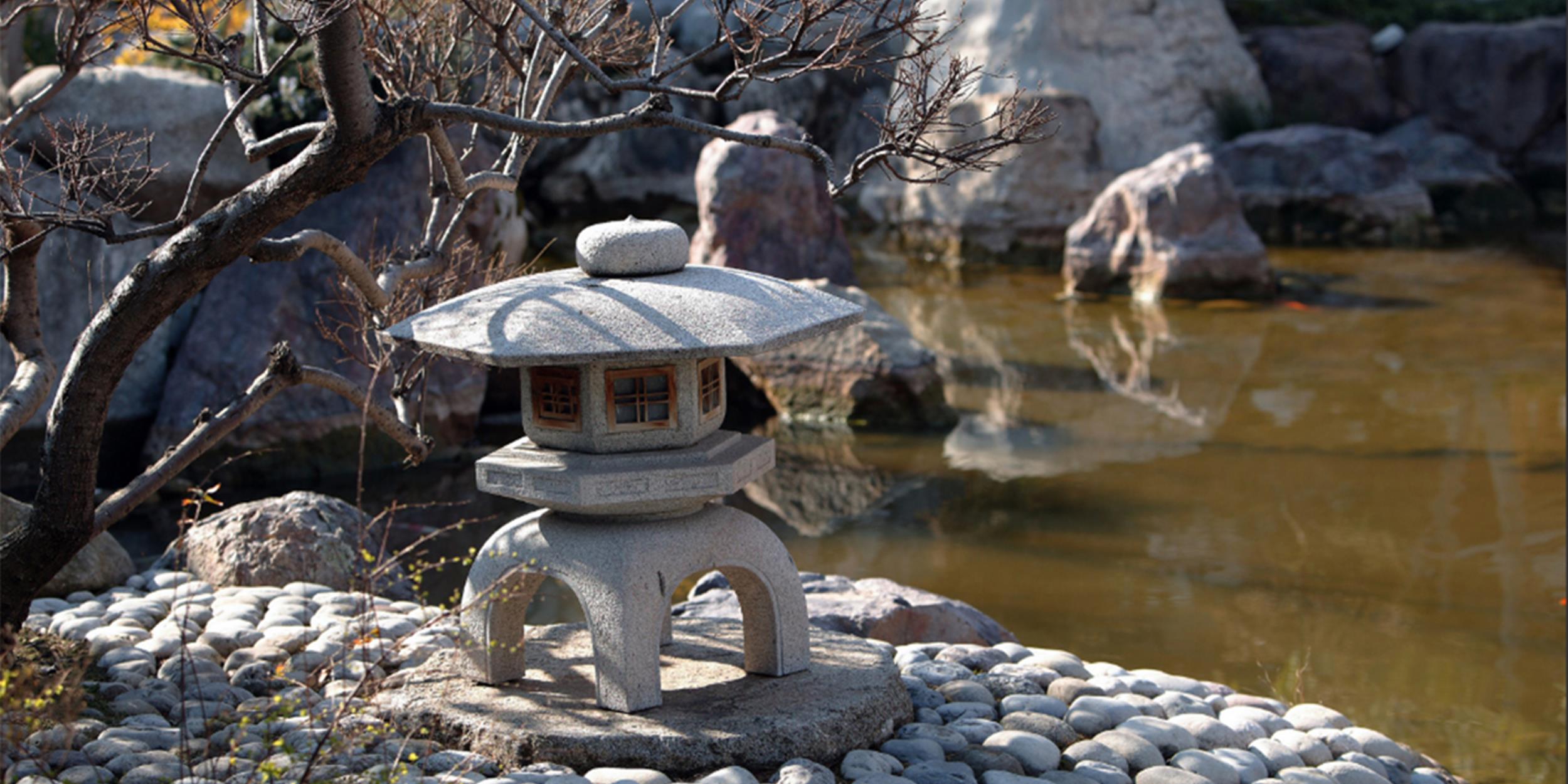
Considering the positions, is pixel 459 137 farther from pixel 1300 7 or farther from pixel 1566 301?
pixel 1300 7

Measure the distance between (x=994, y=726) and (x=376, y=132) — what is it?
7.94 ft

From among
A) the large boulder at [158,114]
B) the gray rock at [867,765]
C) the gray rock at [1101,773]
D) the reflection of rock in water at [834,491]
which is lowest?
the gray rock at [1101,773]

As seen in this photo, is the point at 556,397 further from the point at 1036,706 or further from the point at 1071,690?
the point at 1071,690

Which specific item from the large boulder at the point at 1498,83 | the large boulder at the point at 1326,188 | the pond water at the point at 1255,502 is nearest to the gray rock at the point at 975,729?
the pond water at the point at 1255,502

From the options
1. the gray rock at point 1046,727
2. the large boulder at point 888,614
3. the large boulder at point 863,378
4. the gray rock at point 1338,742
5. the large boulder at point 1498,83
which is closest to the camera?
the gray rock at point 1046,727

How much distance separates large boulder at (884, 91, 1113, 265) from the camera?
15.5 meters

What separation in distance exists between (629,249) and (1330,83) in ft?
52.8

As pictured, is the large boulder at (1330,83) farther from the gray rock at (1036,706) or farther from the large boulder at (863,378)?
the gray rock at (1036,706)

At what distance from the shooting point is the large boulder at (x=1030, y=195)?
610 inches

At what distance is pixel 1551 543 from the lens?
23.4 ft

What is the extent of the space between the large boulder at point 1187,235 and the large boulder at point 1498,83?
6490 mm

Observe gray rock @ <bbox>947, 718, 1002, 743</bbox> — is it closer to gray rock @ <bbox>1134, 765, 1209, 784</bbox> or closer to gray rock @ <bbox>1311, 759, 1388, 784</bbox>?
gray rock @ <bbox>1134, 765, 1209, 784</bbox>

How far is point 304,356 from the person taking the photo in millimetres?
8656

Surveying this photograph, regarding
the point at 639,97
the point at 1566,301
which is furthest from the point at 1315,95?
the point at 639,97
